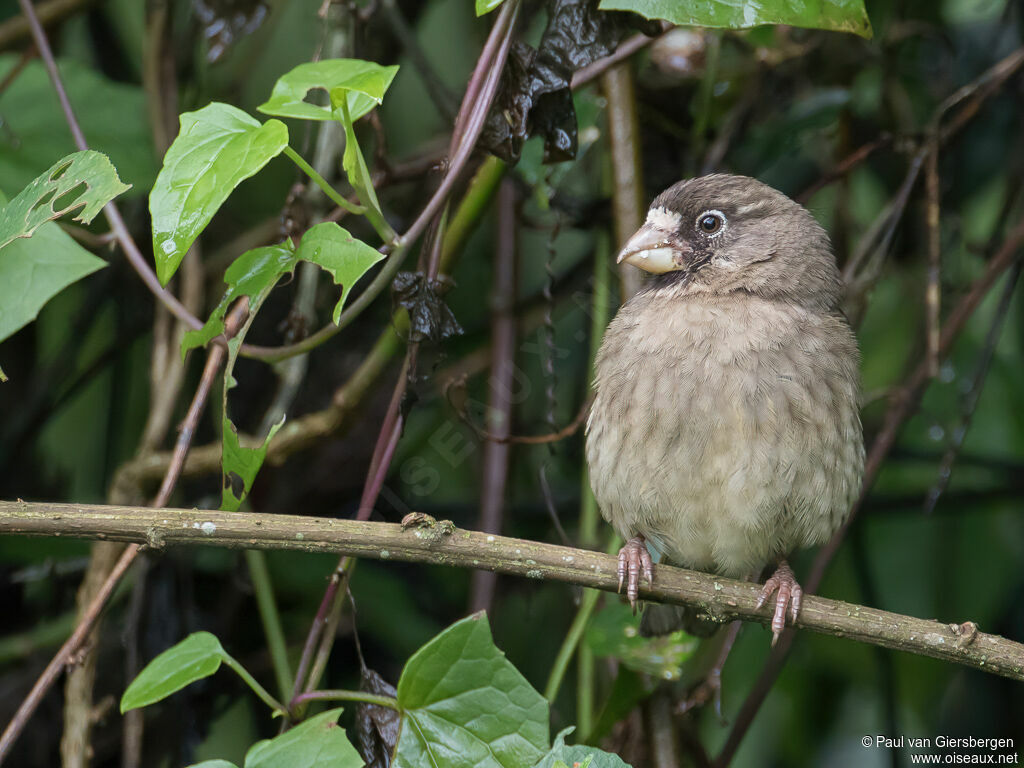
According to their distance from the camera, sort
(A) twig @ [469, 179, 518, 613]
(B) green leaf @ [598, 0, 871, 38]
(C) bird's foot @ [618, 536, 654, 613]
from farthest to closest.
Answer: (A) twig @ [469, 179, 518, 613] < (C) bird's foot @ [618, 536, 654, 613] < (B) green leaf @ [598, 0, 871, 38]

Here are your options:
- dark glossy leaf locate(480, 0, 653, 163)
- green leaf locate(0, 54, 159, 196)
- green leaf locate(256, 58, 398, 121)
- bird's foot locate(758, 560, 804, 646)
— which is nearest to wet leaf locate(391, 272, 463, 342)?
dark glossy leaf locate(480, 0, 653, 163)

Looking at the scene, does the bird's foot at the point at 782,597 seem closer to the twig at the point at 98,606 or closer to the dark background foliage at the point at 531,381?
the dark background foliage at the point at 531,381

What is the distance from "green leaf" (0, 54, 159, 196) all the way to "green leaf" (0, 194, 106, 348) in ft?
2.72

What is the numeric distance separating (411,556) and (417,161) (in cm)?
183

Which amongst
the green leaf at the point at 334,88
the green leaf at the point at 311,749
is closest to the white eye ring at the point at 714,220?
the green leaf at the point at 334,88

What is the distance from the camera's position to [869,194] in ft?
13.4

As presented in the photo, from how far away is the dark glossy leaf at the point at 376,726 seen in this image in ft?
7.36

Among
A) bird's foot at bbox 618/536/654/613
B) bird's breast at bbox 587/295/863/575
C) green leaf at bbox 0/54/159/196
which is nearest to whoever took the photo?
bird's foot at bbox 618/536/654/613

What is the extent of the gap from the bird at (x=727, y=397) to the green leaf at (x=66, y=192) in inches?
51.0

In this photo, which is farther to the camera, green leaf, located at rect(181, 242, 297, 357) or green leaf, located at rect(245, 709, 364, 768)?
green leaf, located at rect(181, 242, 297, 357)

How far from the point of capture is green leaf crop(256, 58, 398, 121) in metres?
1.86

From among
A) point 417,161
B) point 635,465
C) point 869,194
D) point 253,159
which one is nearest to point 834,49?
point 869,194

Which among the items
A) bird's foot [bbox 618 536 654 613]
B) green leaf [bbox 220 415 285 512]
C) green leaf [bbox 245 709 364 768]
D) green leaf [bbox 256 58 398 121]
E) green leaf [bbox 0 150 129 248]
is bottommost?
green leaf [bbox 245 709 364 768]

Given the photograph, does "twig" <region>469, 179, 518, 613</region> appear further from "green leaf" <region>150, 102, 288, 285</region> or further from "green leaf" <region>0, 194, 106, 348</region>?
"green leaf" <region>150, 102, 288, 285</region>
